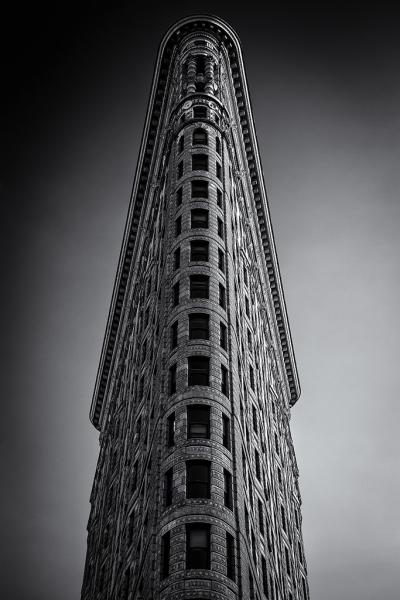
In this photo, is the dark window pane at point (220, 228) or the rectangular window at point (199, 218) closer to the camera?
the rectangular window at point (199, 218)

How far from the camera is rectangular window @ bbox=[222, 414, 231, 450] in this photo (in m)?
51.8

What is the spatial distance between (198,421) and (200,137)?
119 feet

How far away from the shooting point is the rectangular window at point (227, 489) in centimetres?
4816

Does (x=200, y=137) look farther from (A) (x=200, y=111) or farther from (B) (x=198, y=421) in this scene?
(B) (x=198, y=421)

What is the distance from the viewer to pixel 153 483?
50.3 m

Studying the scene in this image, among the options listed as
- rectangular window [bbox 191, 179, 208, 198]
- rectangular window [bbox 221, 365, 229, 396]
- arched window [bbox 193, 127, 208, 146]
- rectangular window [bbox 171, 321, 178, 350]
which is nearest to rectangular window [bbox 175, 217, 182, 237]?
rectangular window [bbox 191, 179, 208, 198]

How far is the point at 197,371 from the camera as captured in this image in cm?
5506

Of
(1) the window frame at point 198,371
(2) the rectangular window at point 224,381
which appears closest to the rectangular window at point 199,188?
(1) the window frame at point 198,371

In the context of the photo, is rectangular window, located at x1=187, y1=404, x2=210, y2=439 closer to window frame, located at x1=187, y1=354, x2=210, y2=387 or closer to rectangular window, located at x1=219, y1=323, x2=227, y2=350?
window frame, located at x1=187, y1=354, x2=210, y2=387

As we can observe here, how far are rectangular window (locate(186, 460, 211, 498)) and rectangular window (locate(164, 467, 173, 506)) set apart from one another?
127cm

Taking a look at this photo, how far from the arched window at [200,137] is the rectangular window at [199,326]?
24818mm

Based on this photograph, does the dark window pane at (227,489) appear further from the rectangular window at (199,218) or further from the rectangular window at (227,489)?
the rectangular window at (199,218)

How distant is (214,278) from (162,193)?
24.1 meters

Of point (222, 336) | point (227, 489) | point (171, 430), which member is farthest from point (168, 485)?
point (222, 336)
